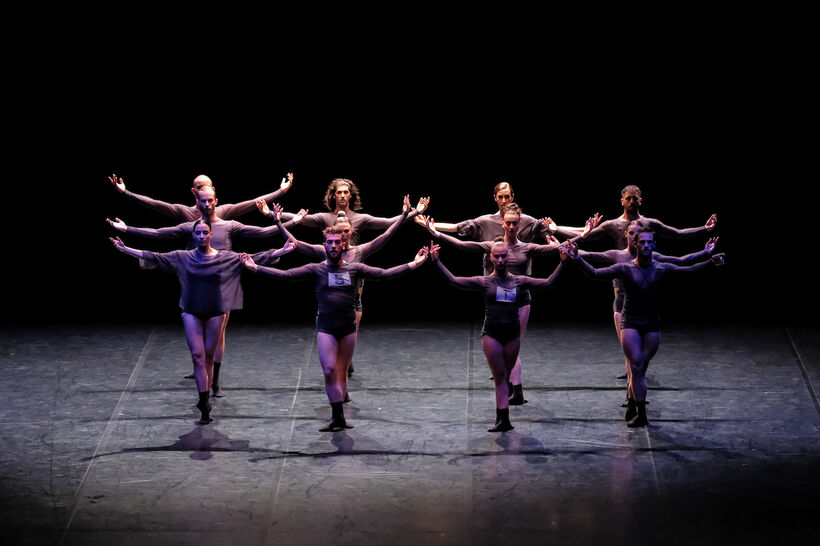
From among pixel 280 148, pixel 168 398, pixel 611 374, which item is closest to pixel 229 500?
pixel 168 398

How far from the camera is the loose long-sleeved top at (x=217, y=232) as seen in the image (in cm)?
904

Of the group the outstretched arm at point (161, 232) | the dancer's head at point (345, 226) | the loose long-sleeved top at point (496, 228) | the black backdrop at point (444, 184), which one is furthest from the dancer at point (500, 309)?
the black backdrop at point (444, 184)

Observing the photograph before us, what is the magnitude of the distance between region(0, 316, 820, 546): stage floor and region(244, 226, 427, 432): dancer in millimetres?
460

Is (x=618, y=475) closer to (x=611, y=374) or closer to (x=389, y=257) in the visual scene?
(x=611, y=374)

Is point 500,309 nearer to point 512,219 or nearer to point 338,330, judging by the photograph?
point 512,219

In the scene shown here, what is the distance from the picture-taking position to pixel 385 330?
35.5 ft

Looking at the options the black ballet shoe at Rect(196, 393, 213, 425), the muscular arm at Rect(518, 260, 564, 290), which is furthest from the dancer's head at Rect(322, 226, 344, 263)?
the black ballet shoe at Rect(196, 393, 213, 425)

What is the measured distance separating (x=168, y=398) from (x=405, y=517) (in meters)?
2.61

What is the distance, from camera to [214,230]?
9.05 m

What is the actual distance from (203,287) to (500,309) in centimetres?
196

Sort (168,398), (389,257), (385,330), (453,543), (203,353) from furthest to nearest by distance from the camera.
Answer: (389,257) → (385,330) → (168,398) → (203,353) → (453,543)

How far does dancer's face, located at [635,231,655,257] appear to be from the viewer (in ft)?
27.3

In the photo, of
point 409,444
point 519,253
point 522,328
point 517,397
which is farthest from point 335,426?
point 519,253

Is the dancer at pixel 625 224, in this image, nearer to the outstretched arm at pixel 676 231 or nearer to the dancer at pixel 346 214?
the outstretched arm at pixel 676 231
